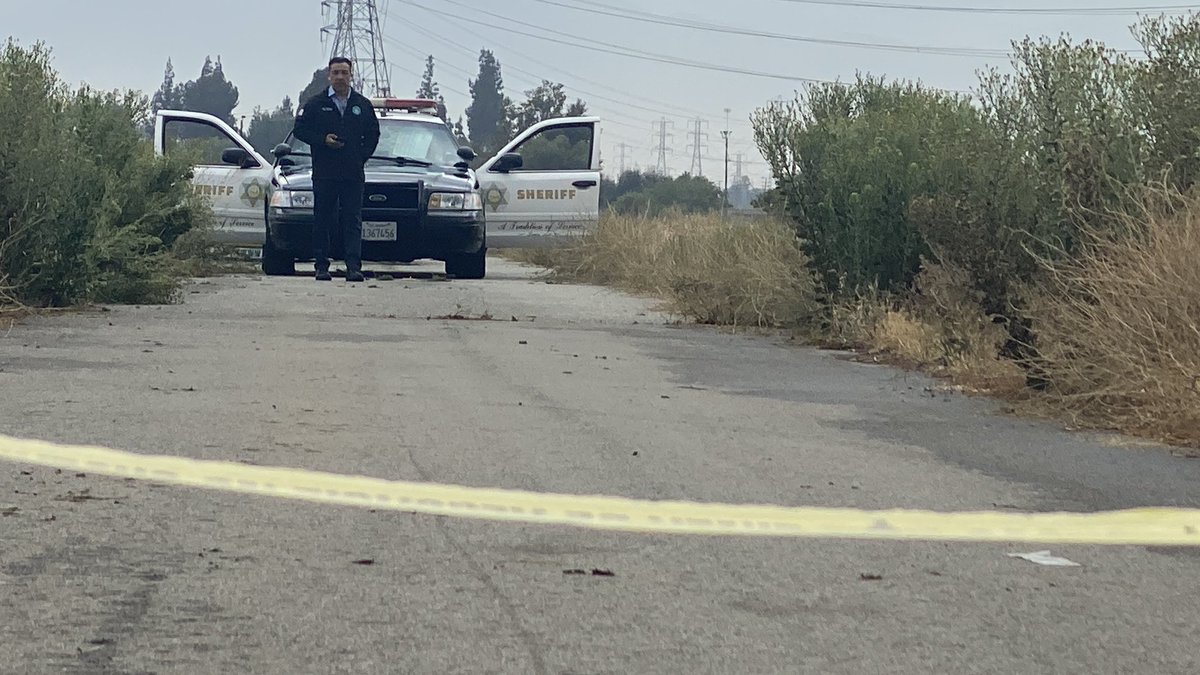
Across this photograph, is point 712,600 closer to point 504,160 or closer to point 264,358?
point 264,358

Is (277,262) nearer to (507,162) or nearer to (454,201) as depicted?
(454,201)

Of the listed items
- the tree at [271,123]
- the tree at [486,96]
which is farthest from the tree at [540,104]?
the tree at [486,96]

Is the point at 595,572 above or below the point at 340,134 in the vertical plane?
below

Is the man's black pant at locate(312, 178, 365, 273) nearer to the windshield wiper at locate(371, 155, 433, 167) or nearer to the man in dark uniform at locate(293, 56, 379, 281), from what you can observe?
the man in dark uniform at locate(293, 56, 379, 281)

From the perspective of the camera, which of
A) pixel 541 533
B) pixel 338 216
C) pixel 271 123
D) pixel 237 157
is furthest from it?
pixel 271 123

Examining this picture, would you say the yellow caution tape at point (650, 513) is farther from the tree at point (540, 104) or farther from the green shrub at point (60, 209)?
the tree at point (540, 104)

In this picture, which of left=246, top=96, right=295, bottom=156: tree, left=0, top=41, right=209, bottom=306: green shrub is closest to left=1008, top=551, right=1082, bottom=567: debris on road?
left=0, top=41, right=209, bottom=306: green shrub

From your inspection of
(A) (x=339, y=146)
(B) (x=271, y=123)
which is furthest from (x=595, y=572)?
(B) (x=271, y=123)

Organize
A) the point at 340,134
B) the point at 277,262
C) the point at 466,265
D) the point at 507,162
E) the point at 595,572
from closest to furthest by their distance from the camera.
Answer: the point at 595,572 → the point at 340,134 → the point at 277,262 → the point at 466,265 → the point at 507,162

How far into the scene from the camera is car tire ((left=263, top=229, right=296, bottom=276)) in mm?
19672

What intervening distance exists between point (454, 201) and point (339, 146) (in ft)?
6.62

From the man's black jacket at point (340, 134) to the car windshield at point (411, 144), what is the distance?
1980 mm

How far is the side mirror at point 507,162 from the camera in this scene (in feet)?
67.6

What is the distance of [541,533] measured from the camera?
5.59 m
